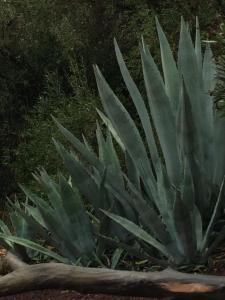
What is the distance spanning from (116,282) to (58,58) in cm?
685

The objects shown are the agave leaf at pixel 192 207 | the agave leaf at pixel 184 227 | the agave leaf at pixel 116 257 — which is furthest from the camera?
the agave leaf at pixel 116 257

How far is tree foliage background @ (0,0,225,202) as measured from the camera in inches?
343

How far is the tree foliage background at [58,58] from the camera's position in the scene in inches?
343

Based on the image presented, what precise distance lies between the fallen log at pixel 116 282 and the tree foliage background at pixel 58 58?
14.1 ft

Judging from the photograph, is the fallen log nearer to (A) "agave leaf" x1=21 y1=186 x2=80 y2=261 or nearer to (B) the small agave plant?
(B) the small agave plant

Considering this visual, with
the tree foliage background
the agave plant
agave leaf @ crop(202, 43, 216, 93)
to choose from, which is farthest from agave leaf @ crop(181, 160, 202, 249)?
the tree foliage background

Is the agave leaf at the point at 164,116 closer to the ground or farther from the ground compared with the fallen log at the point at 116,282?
farther from the ground

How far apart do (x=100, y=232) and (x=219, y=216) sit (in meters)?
0.85

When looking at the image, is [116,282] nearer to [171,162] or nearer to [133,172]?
[171,162]

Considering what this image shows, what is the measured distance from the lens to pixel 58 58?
33.0 feet

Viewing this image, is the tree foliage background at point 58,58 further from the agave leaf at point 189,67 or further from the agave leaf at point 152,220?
the agave leaf at point 152,220

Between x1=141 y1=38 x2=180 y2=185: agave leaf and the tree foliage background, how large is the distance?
11.2 ft

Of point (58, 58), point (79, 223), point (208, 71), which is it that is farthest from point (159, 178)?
point (58, 58)

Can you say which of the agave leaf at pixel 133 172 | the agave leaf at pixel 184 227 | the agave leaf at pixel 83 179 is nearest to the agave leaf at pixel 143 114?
the agave leaf at pixel 133 172
